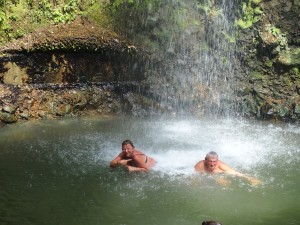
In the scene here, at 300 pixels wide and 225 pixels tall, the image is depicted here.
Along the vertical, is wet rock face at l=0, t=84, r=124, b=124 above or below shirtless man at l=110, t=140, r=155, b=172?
above

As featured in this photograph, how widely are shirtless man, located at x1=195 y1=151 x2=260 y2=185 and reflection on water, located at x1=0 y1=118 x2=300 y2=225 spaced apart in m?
0.19

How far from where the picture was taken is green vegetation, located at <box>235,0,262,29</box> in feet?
42.7

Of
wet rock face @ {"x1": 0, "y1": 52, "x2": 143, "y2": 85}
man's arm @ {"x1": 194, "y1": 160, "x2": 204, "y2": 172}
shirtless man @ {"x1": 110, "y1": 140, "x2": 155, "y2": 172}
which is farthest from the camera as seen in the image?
wet rock face @ {"x1": 0, "y1": 52, "x2": 143, "y2": 85}

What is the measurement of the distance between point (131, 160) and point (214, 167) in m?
1.71

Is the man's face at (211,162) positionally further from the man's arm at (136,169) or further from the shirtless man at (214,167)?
the man's arm at (136,169)

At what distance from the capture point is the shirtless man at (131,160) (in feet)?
25.7

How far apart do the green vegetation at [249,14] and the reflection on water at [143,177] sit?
397cm

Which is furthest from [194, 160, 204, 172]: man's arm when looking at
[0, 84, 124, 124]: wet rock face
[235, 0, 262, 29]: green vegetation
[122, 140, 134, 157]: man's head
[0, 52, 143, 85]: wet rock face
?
[235, 0, 262, 29]: green vegetation

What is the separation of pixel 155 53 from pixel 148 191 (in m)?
7.04

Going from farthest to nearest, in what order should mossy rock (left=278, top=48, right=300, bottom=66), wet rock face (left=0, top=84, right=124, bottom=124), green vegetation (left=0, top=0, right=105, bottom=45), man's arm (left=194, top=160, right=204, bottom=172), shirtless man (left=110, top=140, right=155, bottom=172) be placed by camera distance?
mossy rock (left=278, top=48, right=300, bottom=66) < green vegetation (left=0, top=0, right=105, bottom=45) < wet rock face (left=0, top=84, right=124, bottom=124) < shirtless man (left=110, top=140, right=155, bottom=172) < man's arm (left=194, top=160, right=204, bottom=172)

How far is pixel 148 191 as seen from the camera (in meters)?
6.95

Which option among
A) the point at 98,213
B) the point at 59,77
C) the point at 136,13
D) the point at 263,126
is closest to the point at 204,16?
the point at 136,13

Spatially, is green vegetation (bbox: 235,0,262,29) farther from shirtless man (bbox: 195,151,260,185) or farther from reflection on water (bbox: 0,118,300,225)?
shirtless man (bbox: 195,151,260,185)

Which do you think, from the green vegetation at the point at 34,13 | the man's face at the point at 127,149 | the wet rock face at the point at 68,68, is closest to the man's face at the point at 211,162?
the man's face at the point at 127,149
